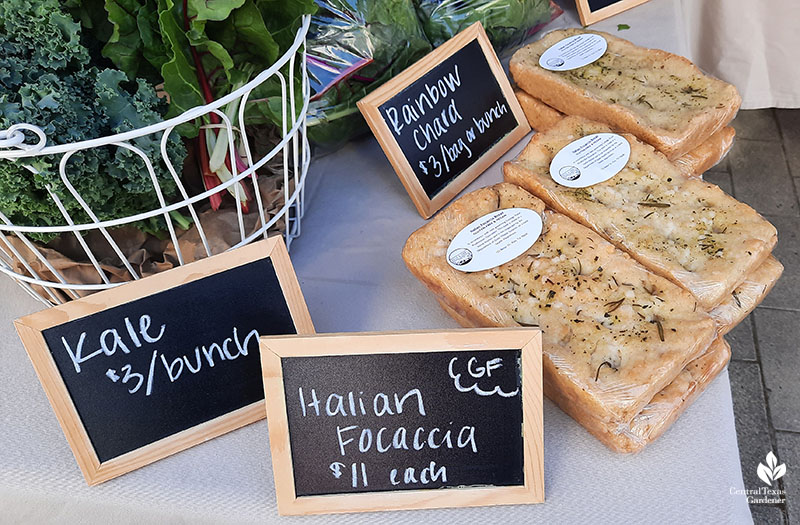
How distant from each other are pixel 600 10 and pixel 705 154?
55cm

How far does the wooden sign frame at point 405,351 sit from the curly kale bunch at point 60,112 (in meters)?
0.27

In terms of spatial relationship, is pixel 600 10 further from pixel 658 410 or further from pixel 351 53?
pixel 658 410

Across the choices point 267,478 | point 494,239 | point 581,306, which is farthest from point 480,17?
point 267,478

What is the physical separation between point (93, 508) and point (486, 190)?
2.20ft

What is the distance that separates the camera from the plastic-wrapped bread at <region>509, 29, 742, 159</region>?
1.02 m

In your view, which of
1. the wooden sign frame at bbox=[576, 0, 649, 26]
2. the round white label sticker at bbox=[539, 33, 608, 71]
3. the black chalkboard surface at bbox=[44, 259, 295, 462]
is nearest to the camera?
the black chalkboard surface at bbox=[44, 259, 295, 462]

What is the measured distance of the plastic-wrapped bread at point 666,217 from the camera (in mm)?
825

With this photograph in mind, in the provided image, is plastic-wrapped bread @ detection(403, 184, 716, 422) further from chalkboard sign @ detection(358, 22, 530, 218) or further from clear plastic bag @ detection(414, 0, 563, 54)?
clear plastic bag @ detection(414, 0, 563, 54)

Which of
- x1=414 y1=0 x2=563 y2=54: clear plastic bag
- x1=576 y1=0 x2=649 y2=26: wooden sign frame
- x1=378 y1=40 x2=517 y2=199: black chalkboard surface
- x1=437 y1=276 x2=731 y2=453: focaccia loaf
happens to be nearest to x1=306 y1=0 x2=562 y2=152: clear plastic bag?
x1=414 y1=0 x2=563 y2=54: clear plastic bag

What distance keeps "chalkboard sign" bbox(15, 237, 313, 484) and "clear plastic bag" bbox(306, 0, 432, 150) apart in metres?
0.38

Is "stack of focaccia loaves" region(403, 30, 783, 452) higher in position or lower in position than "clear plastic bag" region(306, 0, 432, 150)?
lower

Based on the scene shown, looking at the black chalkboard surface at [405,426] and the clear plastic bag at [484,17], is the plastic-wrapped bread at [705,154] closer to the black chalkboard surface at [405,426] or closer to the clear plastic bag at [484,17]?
the clear plastic bag at [484,17]

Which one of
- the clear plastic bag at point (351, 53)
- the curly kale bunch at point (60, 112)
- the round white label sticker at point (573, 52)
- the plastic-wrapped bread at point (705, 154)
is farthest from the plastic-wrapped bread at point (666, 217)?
the curly kale bunch at point (60, 112)

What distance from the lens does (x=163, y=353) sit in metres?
0.77
